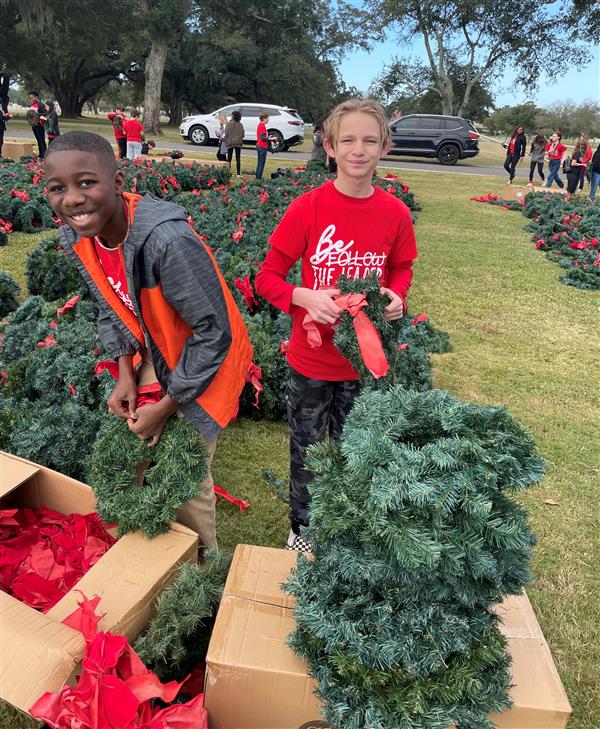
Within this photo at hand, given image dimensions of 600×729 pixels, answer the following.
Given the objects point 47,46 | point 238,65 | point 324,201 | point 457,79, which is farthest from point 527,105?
point 324,201

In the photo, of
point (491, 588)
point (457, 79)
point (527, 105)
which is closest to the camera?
point (491, 588)

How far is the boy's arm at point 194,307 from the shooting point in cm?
161

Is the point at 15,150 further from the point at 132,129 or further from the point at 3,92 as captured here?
the point at 3,92

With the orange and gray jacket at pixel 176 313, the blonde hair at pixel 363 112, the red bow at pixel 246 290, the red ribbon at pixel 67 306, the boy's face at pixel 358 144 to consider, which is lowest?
the red ribbon at pixel 67 306

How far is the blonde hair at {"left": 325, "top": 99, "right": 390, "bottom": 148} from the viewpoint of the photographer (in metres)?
1.88

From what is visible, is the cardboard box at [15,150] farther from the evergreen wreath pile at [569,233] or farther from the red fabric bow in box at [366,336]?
the red fabric bow in box at [366,336]

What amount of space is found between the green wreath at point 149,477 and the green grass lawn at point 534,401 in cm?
81

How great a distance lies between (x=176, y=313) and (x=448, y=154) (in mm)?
22848

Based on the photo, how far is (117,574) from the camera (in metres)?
1.75

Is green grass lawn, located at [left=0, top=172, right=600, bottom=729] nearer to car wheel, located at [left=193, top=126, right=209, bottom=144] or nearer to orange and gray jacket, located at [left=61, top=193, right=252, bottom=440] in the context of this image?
orange and gray jacket, located at [left=61, top=193, right=252, bottom=440]

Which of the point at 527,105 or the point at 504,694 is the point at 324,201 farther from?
the point at 527,105

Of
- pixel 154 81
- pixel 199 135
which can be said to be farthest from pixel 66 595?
pixel 154 81

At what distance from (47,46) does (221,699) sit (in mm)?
41824

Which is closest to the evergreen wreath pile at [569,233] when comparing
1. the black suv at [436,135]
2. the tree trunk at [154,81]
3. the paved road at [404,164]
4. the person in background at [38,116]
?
the paved road at [404,164]
